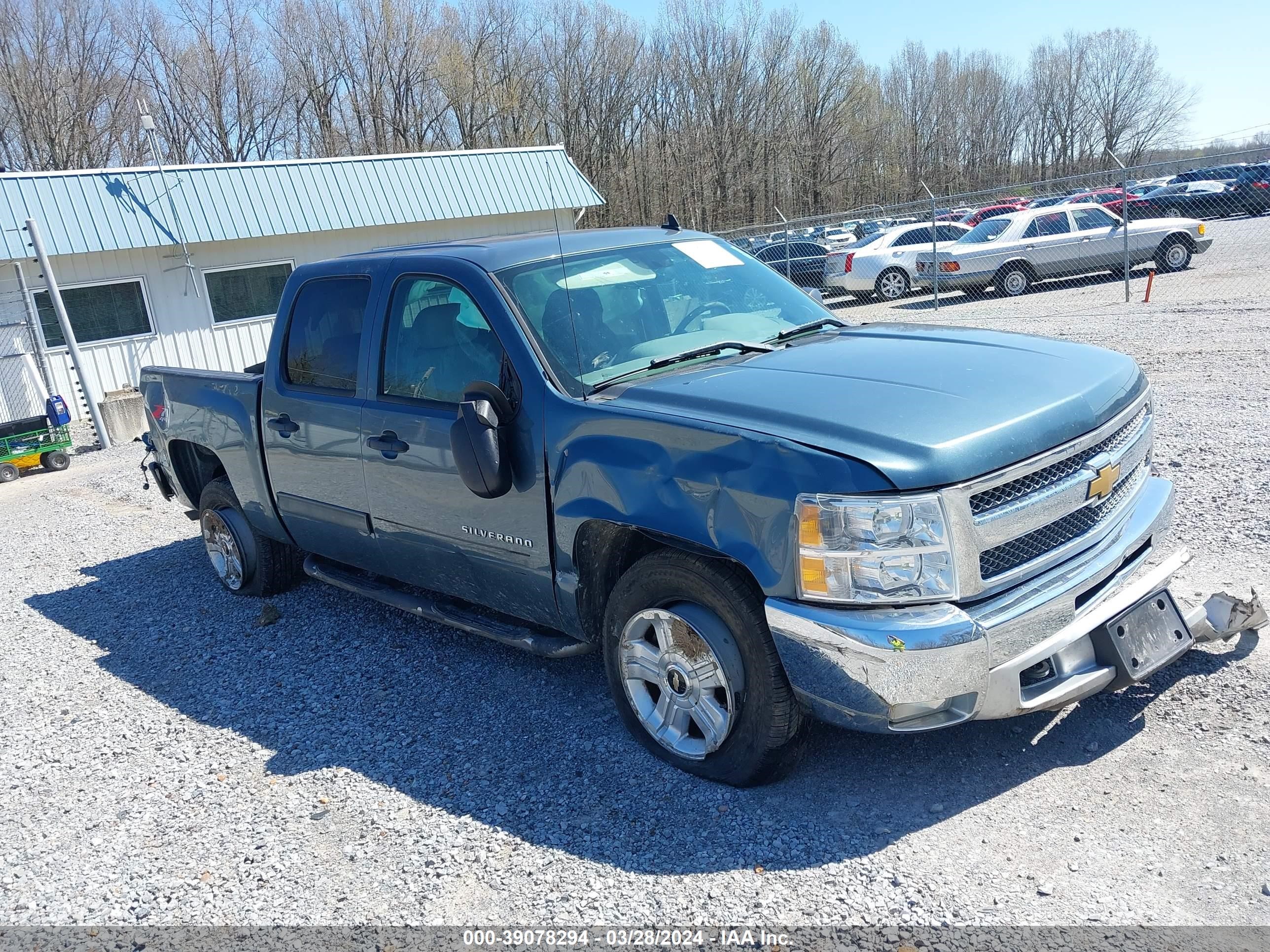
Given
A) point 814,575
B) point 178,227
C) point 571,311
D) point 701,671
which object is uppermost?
point 178,227

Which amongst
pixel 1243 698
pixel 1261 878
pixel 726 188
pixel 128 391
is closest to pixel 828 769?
pixel 1261 878

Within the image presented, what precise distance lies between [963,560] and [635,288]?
6.54 feet

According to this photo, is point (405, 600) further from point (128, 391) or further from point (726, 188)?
point (726, 188)

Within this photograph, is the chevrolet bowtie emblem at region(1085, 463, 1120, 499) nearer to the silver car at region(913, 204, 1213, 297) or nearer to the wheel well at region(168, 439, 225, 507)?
the wheel well at region(168, 439, 225, 507)

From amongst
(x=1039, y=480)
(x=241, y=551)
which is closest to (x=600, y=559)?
(x=1039, y=480)

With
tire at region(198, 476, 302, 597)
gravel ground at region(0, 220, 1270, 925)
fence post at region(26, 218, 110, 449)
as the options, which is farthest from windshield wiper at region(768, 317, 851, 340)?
fence post at region(26, 218, 110, 449)

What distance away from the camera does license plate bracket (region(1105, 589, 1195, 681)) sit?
327 centimetres

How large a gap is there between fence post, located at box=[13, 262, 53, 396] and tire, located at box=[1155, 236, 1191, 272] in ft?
65.7

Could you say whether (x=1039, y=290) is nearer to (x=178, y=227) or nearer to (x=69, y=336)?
(x=178, y=227)

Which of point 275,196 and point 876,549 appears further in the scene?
point 275,196

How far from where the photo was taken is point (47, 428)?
12875mm

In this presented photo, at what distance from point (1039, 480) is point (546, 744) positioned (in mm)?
2160

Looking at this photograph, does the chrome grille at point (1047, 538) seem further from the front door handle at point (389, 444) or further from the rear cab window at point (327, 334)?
the rear cab window at point (327, 334)

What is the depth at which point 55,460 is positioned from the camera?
1291 centimetres
